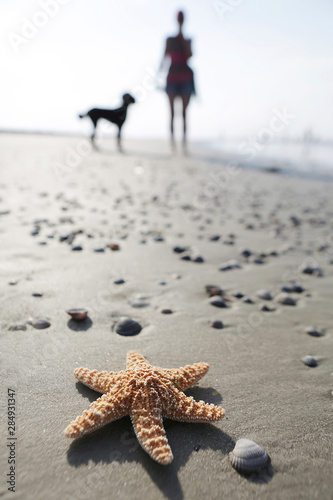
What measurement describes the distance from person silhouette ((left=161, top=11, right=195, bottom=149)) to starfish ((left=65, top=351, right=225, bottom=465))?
13111mm

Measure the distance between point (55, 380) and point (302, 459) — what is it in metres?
1.52

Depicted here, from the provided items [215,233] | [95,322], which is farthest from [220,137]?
[95,322]

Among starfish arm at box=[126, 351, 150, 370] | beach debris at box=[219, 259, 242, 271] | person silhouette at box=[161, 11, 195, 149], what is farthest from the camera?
person silhouette at box=[161, 11, 195, 149]

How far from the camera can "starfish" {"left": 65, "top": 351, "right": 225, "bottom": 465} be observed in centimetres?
180

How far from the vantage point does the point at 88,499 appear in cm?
162

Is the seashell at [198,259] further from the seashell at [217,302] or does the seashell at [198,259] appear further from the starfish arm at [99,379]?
the starfish arm at [99,379]

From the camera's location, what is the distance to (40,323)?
2.87 meters

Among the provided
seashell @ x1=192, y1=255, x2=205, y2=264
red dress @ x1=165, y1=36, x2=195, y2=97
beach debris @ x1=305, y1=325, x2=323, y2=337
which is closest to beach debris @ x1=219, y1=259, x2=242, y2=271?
seashell @ x1=192, y1=255, x2=205, y2=264

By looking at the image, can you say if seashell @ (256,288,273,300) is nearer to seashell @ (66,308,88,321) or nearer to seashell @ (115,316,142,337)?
seashell @ (115,316,142,337)

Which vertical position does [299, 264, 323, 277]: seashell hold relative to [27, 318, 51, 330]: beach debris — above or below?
below

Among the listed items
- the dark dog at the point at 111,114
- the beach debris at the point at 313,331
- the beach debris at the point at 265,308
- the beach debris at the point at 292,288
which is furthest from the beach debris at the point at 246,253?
the dark dog at the point at 111,114

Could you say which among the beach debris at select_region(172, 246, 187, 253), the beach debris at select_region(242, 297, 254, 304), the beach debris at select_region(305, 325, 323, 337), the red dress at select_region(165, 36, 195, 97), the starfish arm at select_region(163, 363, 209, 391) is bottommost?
the beach debris at select_region(305, 325, 323, 337)

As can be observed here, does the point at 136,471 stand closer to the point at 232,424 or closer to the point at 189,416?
the point at 189,416

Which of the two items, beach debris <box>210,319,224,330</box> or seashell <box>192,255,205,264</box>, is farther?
seashell <box>192,255,205,264</box>
